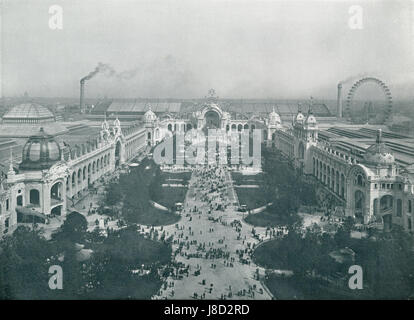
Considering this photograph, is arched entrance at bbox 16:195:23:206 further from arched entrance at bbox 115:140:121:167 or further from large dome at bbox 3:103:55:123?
large dome at bbox 3:103:55:123

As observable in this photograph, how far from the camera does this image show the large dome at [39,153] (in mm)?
38750

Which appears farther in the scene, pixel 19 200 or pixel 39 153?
pixel 39 153

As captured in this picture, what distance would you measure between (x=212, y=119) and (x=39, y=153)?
3106 inches

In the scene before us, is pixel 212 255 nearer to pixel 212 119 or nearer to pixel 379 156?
pixel 379 156

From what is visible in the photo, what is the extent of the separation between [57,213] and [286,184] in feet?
85.3

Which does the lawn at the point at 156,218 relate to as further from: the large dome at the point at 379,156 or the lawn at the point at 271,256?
the large dome at the point at 379,156

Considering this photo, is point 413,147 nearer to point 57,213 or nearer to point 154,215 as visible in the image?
point 154,215

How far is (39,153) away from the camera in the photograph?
3909cm

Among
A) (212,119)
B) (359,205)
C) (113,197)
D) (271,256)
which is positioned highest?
(212,119)

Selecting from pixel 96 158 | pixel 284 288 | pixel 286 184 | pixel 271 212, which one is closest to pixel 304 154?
pixel 286 184

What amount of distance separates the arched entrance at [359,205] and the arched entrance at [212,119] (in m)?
73.8

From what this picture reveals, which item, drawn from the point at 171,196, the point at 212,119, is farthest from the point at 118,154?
the point at 212,119

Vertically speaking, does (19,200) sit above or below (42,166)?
below

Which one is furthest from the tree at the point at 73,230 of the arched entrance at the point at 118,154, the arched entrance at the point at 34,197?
the arched entrance at the point at 118,154
